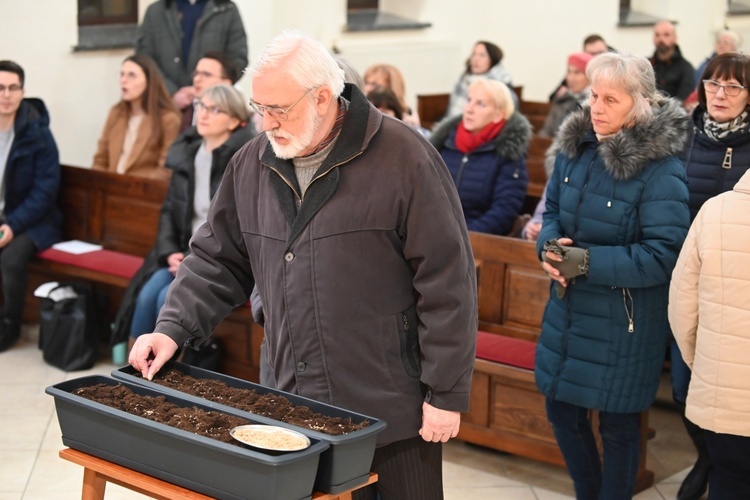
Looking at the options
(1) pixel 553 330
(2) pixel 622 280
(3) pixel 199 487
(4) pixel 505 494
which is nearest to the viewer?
(3) pixel 199 487

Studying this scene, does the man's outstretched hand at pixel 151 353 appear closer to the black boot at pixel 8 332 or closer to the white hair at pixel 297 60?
the white hair at pixel 297 60

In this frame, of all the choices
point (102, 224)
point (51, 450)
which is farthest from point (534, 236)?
point (102, 224)

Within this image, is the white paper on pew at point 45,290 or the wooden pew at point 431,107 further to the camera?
the wooden pew at point 431,107

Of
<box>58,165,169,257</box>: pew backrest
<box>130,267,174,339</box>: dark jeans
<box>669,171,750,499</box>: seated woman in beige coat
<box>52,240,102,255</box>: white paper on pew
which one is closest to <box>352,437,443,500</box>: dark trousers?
<box>669,171,750,499</box>: seated woman in beige coat

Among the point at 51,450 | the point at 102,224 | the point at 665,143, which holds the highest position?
the point at 665,143

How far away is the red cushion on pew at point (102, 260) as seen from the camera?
562 centimetres

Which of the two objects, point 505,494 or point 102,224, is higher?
point 102,224

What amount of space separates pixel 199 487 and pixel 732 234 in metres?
1.65

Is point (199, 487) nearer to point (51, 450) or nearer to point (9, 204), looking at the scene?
point (51, 450)

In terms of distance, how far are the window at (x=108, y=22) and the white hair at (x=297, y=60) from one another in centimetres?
549

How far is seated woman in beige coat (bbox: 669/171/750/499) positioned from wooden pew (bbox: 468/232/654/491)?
2.99 ft

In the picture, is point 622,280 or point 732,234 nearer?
point 732,234

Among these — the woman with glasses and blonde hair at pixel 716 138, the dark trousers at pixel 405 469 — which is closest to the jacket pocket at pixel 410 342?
the dark trousers at pixel 405 469

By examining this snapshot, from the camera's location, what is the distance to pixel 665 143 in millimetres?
3248
